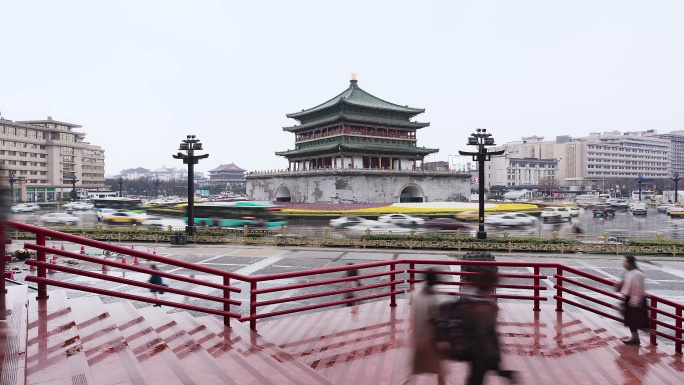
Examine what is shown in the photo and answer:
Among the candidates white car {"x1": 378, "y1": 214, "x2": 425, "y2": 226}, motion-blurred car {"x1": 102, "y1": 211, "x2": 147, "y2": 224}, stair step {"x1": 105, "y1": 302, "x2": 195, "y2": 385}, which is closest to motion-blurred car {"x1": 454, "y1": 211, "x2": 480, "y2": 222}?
white car {"x1": 378, "y1": 214, "x2": 425, "y2": 226}

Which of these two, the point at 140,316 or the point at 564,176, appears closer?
the point at 140,316

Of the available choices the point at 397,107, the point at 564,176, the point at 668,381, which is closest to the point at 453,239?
the point at 668,381

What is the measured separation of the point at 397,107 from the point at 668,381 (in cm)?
4767

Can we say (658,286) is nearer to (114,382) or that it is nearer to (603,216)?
(114,382)

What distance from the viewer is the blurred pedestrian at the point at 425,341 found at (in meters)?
4.33

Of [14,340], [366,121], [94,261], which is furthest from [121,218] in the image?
[14,340]

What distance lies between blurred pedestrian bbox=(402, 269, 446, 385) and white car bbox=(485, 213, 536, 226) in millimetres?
29777

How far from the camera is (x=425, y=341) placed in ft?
14.3

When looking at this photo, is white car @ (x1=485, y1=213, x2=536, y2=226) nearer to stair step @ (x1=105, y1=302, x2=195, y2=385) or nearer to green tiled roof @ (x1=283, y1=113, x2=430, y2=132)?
green tiled roof @ (x1=283, y1=113, x2=430, y2=132)

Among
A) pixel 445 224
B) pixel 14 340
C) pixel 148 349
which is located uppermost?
pixel 14 340

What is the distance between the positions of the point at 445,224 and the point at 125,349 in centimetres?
2779

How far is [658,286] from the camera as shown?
52.8ft

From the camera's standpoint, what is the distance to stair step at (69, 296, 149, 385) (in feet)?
14.5

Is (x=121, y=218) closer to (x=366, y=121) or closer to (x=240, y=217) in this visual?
(x=240, y=217)
